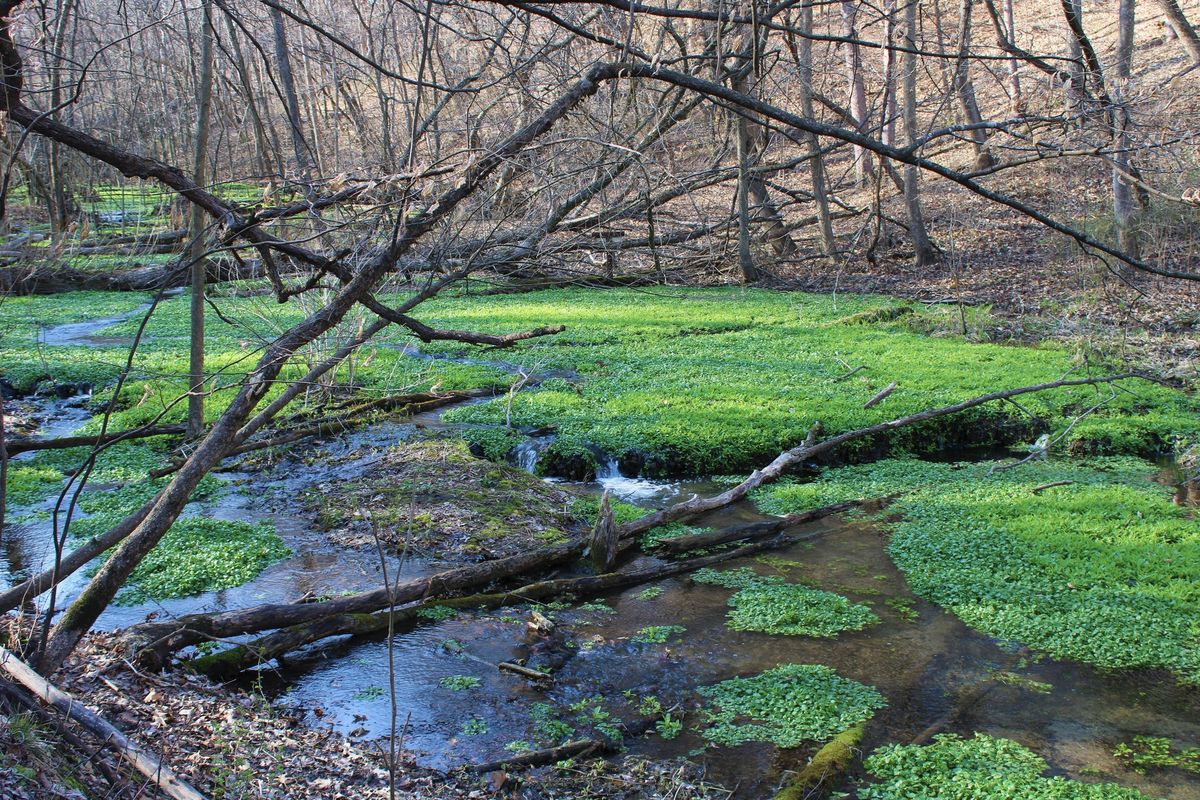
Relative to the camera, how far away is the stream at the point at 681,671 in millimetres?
4988

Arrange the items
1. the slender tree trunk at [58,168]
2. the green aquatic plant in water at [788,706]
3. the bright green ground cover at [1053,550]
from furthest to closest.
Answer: the bright green ground cover at [1053,550] → the green aquatic plant in water at [788,706] → the slender tree trunk at [58,168]

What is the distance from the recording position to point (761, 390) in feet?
38.2

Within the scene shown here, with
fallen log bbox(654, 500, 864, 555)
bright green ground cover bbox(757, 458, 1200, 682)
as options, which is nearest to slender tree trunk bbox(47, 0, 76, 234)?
fallen log bbox(654, 500, 864, 555)

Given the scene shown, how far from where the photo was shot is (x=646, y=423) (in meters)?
10.3

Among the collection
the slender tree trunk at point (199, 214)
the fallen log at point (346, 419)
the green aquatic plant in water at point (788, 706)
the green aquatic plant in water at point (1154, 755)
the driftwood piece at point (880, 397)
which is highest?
the slender tree trunk at point (199, 214)

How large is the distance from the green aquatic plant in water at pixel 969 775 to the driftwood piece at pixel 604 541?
280cm

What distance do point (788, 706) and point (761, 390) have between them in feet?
21.9

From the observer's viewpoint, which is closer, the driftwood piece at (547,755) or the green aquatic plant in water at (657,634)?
the driftwood piece at (547,755)

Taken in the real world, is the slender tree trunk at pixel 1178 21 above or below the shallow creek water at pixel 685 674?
above

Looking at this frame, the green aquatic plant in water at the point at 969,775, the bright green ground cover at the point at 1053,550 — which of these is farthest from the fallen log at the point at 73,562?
the bright green ground cover at the point at 1053,550

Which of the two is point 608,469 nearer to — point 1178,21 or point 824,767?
point 824,767

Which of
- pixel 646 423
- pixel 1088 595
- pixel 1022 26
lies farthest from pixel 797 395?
pixel 1022 26

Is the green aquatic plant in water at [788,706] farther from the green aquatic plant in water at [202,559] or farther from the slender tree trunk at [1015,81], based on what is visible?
the green aquatic plant in water at [202,559]

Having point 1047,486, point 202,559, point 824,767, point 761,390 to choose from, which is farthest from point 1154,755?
point 761,390
